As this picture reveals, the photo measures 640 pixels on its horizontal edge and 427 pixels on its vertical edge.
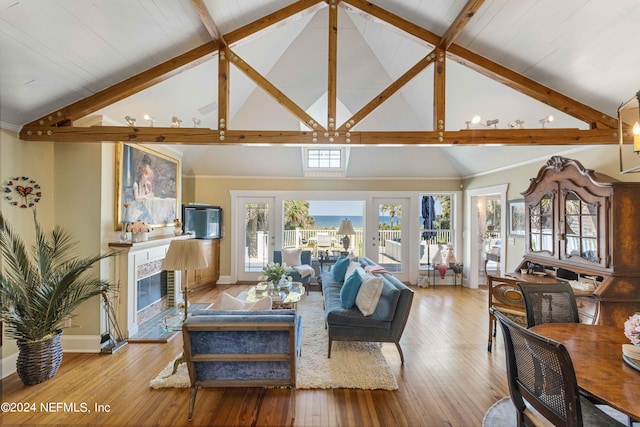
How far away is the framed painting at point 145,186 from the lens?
11.7ft

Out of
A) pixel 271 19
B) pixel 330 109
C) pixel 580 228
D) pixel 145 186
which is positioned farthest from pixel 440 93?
pixel 145 186

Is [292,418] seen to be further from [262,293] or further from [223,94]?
[223,94]

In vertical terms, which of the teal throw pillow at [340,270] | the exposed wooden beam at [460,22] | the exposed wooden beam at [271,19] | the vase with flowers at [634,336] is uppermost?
the exposed wooden beam at [271,19]

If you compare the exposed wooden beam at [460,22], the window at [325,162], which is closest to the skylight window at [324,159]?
the window at [325,162]

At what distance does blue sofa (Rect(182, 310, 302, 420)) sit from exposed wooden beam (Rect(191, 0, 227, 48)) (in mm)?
2599

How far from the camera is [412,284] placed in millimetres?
6508

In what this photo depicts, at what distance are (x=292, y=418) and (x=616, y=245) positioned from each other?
3429 mm

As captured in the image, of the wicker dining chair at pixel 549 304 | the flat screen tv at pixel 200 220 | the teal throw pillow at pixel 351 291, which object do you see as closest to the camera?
the wicker dining chair at pixel 549 304

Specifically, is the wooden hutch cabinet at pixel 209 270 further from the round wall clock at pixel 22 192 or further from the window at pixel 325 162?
the round wall clock at pixel 22 192

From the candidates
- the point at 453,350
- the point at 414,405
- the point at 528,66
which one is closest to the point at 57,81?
the point at 414,405

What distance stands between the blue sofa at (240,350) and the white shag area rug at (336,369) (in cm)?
46

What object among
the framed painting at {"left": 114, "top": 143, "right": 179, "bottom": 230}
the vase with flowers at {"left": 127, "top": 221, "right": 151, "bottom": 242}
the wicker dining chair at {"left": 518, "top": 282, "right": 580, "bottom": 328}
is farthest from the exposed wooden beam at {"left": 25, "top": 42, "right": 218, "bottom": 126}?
the wicker dining chair at {"left": 518, "top": 282, "right": 580, "bottom": 328}

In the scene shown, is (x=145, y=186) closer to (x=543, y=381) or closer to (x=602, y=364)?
(x=543, y=381)

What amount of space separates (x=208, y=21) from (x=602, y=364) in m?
3.91
